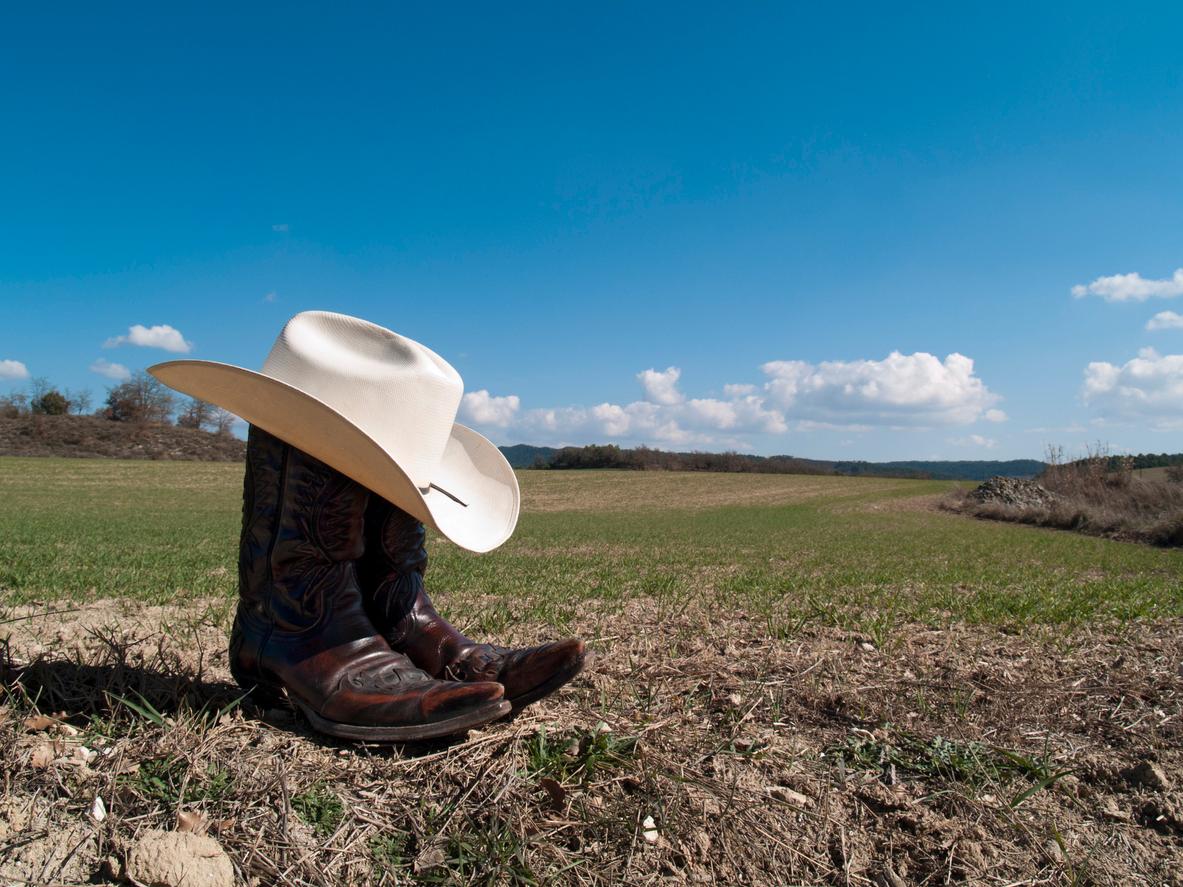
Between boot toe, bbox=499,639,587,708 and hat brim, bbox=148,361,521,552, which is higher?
hat brim, bbox=148,361,521,552

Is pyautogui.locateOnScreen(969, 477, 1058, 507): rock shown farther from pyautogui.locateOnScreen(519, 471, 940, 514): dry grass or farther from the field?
the field

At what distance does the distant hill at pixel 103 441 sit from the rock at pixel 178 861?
6186cm

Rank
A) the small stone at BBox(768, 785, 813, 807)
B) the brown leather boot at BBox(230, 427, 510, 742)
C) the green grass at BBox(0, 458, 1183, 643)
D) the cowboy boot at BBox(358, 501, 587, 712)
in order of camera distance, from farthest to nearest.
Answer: the green grass at BBox(0, 458, 1183, 643)
the cowboy boot at BBox(358, 501, 587, 712)
the brown leather boot at BBox(230, 427, 510, 742)
the small stone at BBox(768, 785, 813, 807)

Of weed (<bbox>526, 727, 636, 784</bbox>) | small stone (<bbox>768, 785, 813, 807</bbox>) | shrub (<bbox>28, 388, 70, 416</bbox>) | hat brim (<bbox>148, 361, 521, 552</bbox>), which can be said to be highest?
shrub (<bbox>28, 388, 70, 416</bbox>)

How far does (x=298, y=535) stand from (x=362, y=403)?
430 millimetres

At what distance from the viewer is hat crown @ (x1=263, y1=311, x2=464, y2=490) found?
208 cm

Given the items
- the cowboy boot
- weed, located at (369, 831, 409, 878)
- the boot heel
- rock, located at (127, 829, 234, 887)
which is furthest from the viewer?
the cowboy boot

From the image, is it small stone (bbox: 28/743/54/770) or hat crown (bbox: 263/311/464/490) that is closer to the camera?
small stone (bbox: 28/743/54/770)

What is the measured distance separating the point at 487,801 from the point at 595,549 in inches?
478

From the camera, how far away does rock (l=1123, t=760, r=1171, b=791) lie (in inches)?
74.4

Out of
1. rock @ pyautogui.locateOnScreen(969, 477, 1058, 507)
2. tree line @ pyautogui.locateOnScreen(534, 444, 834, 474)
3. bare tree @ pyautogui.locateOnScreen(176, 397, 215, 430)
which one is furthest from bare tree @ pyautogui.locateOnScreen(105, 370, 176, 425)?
rock @ pyautogui.locateOnScreen(969, 477, 1058, 507)

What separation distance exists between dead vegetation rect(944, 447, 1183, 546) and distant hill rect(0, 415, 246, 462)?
5348 centimetres

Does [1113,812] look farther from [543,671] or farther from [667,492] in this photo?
[667,492]

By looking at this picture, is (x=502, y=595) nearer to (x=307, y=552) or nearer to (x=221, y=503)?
(x=307, y=552)
